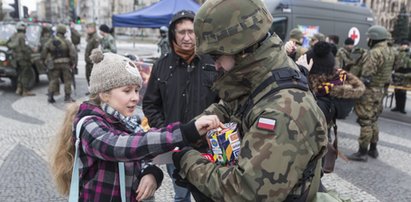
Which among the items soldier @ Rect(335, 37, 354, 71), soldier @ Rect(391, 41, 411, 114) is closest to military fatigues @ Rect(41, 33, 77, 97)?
soldier @ Rect(335, 37, 354, 71)

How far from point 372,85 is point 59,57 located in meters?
6.81

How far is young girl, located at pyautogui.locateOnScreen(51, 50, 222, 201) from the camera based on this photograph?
1488 millimetres

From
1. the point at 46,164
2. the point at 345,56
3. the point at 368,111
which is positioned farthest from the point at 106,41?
the point at 368,111

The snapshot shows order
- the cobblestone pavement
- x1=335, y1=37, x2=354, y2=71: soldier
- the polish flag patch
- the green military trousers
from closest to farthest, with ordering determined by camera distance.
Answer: the polish flag patch < the cobblestone pavement < the green military trousers < x1=335, y1=37, x2=354, y2=71: soldier

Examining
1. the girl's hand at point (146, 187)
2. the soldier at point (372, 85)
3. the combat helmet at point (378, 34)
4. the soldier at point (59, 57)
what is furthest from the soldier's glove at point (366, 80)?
the soldier at point (59, 57)

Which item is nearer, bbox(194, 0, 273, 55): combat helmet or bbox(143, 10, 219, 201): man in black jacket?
bbox(194, 0, 273, 55): combat helmet

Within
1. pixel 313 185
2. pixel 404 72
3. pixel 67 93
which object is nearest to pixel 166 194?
pixel 313 185

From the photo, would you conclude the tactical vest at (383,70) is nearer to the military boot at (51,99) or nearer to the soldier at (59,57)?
the soldier at (59,57)

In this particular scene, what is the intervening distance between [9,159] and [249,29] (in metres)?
4.75

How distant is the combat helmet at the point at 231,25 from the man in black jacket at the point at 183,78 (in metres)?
1.27

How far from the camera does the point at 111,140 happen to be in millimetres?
1525

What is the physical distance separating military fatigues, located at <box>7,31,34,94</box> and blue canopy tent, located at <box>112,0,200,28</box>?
2.74 meters

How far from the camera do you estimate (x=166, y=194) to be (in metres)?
4.02

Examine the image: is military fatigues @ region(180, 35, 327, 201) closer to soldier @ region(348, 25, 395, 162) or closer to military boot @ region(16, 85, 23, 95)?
soldier @ region(348, 25, 395, 162)
